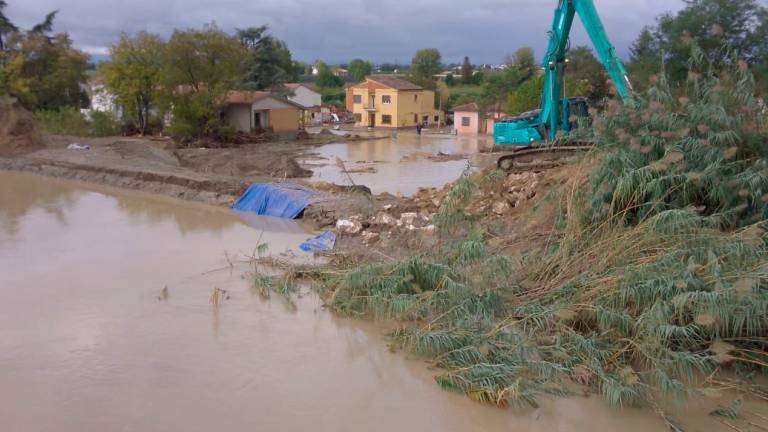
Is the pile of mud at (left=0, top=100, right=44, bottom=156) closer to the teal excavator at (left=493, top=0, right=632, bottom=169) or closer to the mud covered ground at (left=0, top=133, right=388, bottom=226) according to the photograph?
the mud covered ground at (left=0, top=133, right=388, bottom=226)

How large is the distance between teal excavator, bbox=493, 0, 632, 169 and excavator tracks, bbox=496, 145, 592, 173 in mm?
24

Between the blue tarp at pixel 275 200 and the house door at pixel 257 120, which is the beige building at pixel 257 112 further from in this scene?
the blue tarp at pixel 275 200

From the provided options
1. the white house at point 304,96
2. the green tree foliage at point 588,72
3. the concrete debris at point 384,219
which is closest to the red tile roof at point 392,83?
the white house at point 304,96

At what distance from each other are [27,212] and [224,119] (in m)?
21.3

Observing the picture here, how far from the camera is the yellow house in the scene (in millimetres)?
51250

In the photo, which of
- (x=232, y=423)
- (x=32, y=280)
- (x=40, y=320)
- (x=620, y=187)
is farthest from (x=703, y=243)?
(x=32, y=280)

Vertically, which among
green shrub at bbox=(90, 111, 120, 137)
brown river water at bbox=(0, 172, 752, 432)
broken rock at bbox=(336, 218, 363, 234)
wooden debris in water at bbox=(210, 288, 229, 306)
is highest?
green shrub at bbox=(90, 111, 120, 137)

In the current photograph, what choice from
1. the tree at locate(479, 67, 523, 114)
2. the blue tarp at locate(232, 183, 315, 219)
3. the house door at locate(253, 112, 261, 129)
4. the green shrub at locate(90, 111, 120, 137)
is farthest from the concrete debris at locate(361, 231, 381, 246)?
the tree at locate(479, 67, 523, 114)

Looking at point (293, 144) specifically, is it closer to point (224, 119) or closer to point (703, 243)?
point (224, 119)

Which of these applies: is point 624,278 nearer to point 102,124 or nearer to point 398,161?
point 398,161

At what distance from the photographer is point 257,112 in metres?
38.1

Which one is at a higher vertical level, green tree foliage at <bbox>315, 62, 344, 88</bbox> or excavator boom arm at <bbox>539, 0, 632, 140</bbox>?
green tree foliage at <bbox>315, 62, 344, 88</bbox>

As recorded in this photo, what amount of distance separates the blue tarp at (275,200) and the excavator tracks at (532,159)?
4.99 m

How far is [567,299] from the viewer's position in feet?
25.8
